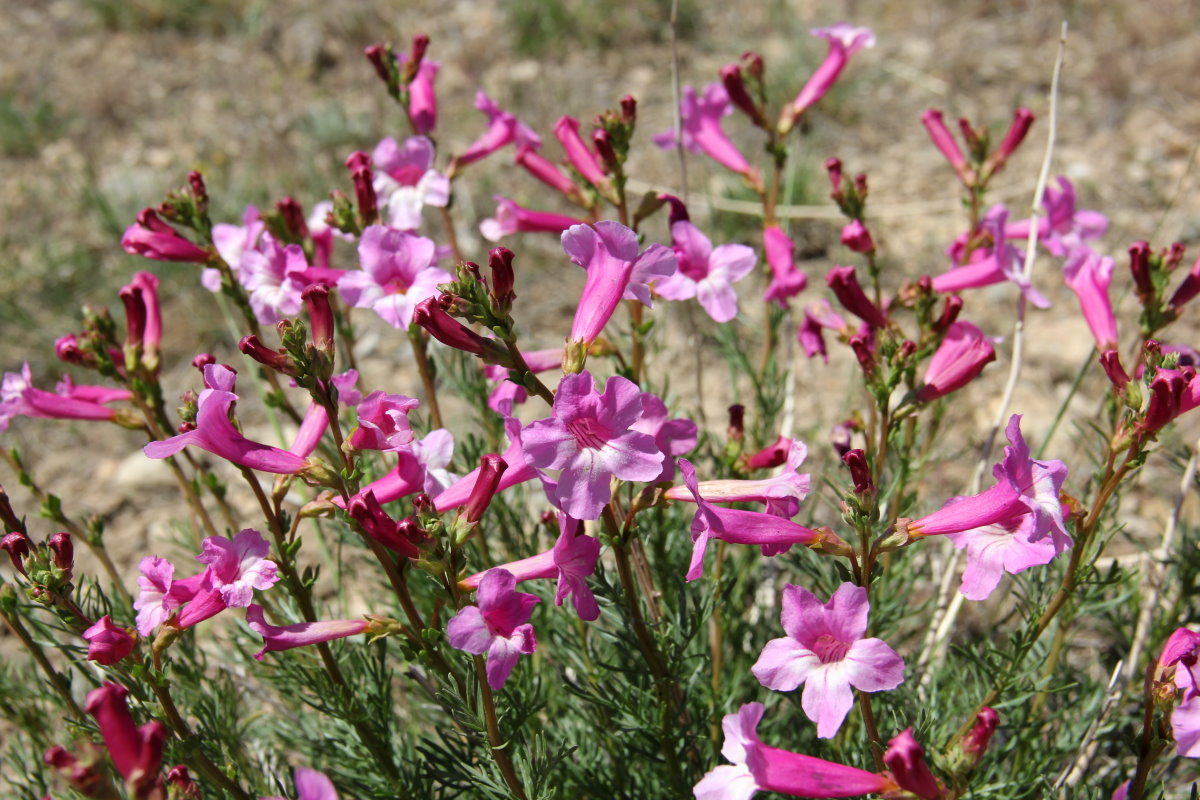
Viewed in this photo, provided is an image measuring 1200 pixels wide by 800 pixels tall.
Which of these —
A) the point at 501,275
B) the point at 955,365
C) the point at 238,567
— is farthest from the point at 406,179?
the point at 955,365

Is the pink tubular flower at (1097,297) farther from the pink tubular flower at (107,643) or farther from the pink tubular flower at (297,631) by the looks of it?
the pink tubular flower at (107,643)

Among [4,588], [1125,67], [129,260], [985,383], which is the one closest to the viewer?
[4,588]

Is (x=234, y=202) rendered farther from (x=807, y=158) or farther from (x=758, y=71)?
(x=758, y=71)

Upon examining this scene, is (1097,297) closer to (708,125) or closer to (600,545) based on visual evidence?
(708,125)

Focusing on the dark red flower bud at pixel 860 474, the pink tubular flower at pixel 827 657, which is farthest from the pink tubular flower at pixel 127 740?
the dark red flower bud at pixel 860 474

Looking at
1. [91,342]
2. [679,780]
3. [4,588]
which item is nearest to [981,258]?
[679,780]

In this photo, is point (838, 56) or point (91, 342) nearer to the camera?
point (91, 342)

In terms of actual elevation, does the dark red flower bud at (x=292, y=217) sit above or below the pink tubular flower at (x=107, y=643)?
A: above
